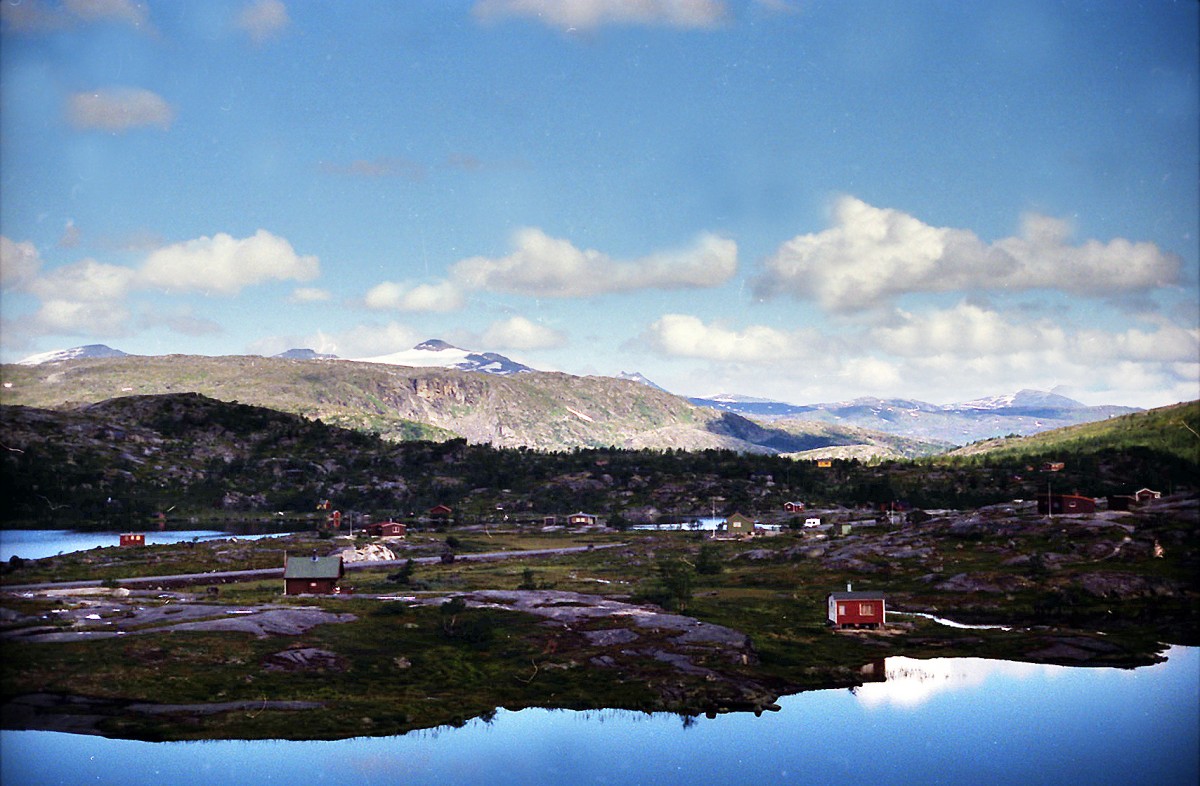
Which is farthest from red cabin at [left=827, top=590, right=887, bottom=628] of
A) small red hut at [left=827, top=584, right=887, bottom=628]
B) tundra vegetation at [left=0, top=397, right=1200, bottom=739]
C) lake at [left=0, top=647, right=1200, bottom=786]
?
lake at [left=0, top=647, right=1200, bottom=786]

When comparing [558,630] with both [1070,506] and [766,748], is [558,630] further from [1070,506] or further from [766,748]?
[1070,506]

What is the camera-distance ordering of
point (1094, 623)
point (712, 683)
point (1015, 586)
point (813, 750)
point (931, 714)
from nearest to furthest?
point (813, 750)
point (931, 714)
point (712, 683)
point (1094, 623)
point (1015, 586)

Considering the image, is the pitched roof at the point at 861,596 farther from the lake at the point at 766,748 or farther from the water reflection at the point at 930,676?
the lake at the point at 766,748

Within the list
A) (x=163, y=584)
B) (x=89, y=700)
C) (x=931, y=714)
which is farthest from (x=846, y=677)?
(x=163, y=584)

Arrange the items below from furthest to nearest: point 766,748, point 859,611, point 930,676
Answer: point 859,611 → point 930,676 → point 766,748

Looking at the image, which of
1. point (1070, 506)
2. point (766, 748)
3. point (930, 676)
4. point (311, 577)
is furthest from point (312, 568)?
point (1070, 506)

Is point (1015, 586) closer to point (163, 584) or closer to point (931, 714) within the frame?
point (931, 714)

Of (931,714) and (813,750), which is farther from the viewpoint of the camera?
(931,714)
